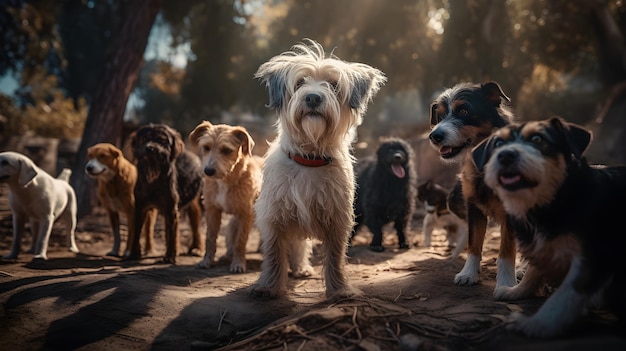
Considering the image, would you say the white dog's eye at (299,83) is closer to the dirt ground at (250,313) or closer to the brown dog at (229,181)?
the brown dog at (229,181)

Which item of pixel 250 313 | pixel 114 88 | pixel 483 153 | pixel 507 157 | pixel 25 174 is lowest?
pixel 250 313

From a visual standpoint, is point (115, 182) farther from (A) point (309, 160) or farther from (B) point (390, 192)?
(B) point (390, 192)

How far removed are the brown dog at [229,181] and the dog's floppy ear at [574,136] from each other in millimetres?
3568

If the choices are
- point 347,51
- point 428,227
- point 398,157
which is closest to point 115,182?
point 398,157

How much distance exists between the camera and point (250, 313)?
11.7 feet

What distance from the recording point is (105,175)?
20.2 feet

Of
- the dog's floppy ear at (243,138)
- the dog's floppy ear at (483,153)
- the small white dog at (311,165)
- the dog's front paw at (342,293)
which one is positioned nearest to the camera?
the dog's floppy ear at (483,153)

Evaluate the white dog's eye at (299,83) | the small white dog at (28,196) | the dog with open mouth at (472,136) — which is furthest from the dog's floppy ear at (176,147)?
the dog with open mouth at (472,136)

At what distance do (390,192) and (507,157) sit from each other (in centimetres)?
412

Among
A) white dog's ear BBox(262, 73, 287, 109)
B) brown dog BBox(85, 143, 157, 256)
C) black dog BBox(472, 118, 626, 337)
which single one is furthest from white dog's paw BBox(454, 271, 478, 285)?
brown dog BBox(85, 143, 157, 256)

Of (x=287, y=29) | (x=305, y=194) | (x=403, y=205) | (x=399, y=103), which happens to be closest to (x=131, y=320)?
(x=305, y=194)

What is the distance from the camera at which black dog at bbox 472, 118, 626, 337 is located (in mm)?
2412

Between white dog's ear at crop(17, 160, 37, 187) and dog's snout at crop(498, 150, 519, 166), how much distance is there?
5.58m

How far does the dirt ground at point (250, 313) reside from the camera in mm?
Answer: 2631
